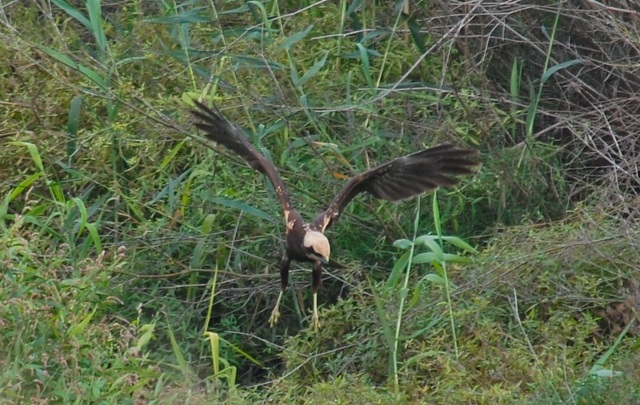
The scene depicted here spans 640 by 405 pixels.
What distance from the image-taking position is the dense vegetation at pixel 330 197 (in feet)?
15.7

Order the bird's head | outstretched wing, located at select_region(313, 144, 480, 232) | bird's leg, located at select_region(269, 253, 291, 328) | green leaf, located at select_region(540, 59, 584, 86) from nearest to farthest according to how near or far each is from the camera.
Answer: the bird's head → outstretched wing, located at select_region(313, 144, 480, 232) → bird's leg, located at select_region(269, 253, 291, 328) → green leaf, located at select_region(540, 59, 584, 86)

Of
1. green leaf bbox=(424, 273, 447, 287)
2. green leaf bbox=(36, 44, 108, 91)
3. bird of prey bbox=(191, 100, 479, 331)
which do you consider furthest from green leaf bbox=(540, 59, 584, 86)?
green leaf bbox=(36, 44, 108, 91)

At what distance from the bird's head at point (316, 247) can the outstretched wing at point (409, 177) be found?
0.10m

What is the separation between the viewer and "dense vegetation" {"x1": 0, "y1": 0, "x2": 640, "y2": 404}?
4.78 metres

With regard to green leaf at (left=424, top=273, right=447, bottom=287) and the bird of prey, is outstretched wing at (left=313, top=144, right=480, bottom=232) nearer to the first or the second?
the bird of prey

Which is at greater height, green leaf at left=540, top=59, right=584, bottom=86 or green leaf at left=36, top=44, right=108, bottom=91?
green leaf at left=36, top=44, right=108, bottom=91

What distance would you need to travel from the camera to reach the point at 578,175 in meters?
5.99

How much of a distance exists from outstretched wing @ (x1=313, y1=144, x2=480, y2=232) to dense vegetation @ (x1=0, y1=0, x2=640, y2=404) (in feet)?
0.81

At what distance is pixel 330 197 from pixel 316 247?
32.5 inches

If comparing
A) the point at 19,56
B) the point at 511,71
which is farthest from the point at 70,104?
the point at 511,71

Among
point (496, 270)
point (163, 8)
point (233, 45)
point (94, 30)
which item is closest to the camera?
point (496, 270)

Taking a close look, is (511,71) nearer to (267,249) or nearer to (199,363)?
(267,249)

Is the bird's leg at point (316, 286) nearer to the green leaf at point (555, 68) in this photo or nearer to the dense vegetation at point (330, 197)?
the dense vegetation at point (330, 197)

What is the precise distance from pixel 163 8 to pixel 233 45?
572 mm
